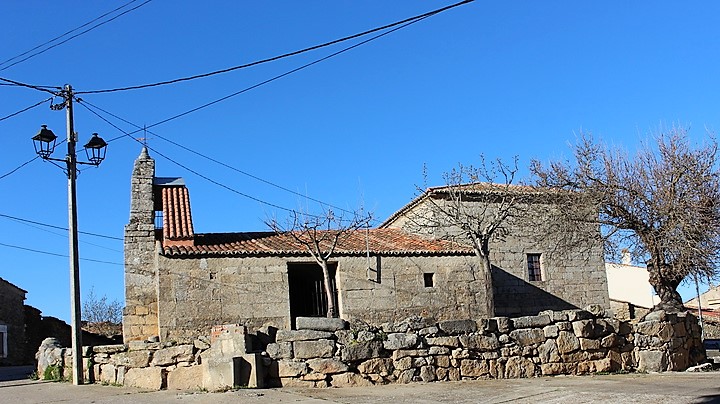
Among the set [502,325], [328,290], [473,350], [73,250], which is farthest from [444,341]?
[328,290]

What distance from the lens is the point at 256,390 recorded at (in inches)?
378

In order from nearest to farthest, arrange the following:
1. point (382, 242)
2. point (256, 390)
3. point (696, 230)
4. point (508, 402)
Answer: point (508, 402), point (256, 390), point (696, 230), point (382, 242)

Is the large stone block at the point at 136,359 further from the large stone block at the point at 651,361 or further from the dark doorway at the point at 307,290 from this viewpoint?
the large stone block at the point at 651,361

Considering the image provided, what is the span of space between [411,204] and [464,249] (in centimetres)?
379

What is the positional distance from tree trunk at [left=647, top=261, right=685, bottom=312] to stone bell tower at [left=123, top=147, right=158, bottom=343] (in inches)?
478

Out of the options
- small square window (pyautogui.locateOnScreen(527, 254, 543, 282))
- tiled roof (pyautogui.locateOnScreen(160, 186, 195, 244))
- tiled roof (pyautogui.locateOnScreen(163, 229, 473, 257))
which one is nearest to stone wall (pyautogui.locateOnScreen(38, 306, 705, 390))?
tiled roof (pyautogui.locateOnScreen(163, 229, 473, 257))

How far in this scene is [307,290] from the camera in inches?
805

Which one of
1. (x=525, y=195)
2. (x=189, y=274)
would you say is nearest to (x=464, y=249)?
(x=525, y=195)

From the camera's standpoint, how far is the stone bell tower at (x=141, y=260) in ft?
59.3

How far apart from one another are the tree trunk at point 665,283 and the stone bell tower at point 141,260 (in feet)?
39.8

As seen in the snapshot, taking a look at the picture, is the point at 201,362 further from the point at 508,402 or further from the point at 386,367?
the point at 508,402

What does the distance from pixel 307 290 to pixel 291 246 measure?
177 centimetres

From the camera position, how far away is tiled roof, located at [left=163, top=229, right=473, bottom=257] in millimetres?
18062

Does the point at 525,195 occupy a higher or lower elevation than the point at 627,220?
higher
